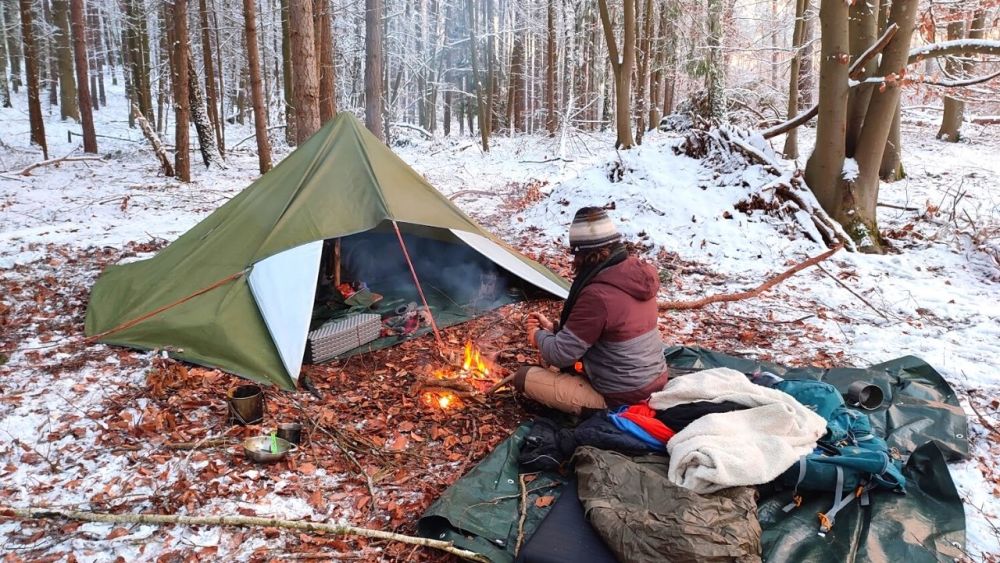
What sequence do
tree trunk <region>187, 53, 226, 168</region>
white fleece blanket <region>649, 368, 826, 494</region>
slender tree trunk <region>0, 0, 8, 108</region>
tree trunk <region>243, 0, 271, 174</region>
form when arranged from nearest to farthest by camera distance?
white fleece blanket <region>649, 368, 826, 494</region>, tree trunk <region>243, 0, 271, 174</region>, tree trunk <region>187, 53, 226, 168</region>, slender tree trunk <region>0, 0, 8, 108</region>

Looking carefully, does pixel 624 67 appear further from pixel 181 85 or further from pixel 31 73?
pixel 31 73

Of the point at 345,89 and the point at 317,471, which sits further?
the point at 345,89

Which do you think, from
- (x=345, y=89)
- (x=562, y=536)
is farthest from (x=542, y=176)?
(x=345, y=89)

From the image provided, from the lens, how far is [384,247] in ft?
20.7

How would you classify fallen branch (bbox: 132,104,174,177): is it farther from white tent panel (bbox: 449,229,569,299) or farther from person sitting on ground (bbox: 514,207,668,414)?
person sitting on ground (bbox: 514,207,668,414)

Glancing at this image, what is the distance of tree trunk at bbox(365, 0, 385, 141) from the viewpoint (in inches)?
440

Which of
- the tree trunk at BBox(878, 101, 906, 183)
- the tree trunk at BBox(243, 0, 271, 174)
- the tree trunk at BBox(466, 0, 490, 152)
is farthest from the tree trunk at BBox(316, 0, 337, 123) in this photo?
the tree trunk at BBox(878, 101, 906, 183)

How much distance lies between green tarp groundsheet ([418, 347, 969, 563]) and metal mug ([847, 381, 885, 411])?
7.4 inches

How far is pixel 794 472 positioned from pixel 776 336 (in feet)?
7.87

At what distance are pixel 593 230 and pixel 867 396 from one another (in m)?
2.01

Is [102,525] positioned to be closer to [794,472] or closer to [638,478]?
[638,478]

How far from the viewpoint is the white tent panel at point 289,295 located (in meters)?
3.84

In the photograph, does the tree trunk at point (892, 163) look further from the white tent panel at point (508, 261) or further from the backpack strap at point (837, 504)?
the backpack strap at point (837, 504)

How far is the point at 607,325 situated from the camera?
3.00 m
